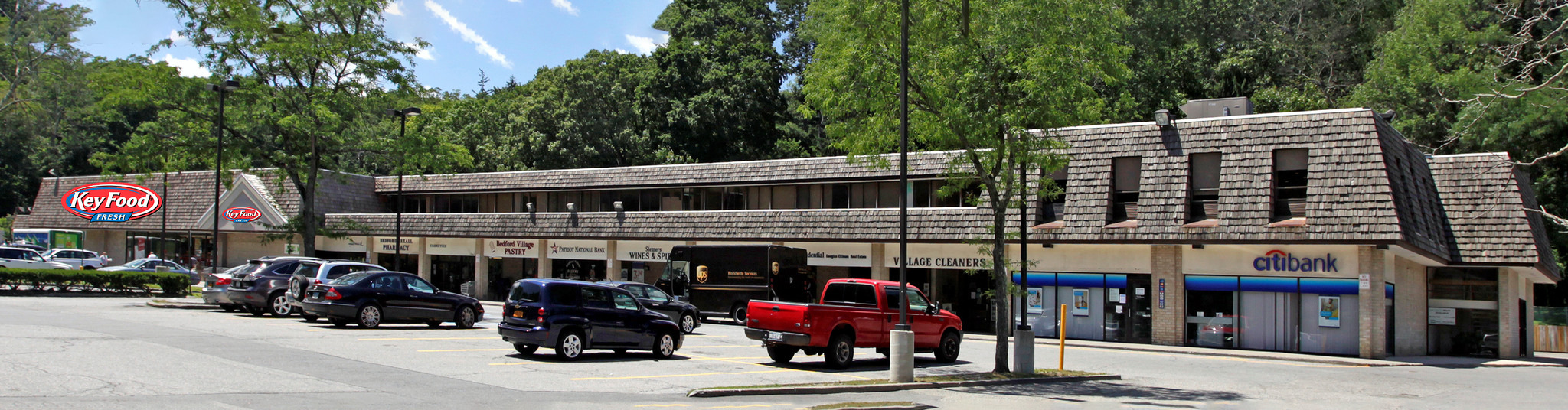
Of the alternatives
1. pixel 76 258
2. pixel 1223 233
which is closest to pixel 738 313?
pixel 1223 233

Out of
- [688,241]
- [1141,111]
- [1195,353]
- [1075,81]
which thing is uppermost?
[1141,111]

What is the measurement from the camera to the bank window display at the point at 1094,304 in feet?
93.2

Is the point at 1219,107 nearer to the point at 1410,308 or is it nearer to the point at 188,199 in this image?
the point at 1410,308

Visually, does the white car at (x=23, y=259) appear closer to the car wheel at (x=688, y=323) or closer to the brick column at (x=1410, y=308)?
the car wheel at (x=688, y=323)

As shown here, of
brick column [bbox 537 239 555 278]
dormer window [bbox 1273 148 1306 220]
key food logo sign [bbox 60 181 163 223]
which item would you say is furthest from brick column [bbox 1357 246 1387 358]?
key food logo sign [bbox 60 181 163 223]

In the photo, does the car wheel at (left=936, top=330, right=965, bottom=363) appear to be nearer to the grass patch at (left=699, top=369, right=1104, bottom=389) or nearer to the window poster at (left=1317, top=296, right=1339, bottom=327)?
the grass patch at (left=699, top=369, right=1104, bottom=389)

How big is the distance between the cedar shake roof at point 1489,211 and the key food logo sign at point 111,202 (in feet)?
173

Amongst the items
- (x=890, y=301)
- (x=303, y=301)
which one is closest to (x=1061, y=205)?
(x=890, y=301)

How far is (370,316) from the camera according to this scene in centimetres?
2272

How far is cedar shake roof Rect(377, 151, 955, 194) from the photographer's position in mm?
32656

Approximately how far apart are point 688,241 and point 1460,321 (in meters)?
23.8

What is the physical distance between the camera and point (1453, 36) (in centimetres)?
3903

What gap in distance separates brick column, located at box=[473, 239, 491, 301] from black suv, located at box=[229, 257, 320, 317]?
18383mm

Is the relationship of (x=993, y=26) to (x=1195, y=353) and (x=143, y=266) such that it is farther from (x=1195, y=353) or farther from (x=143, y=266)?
(x=143, y=266)
